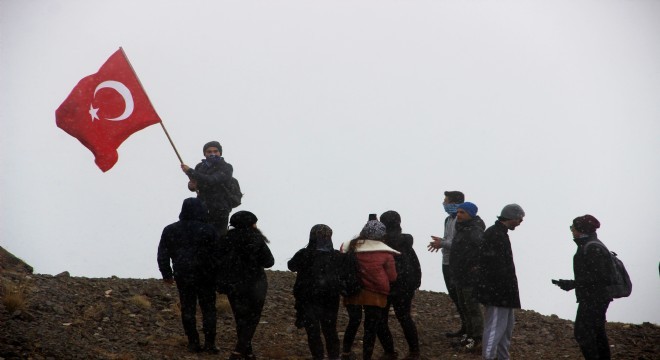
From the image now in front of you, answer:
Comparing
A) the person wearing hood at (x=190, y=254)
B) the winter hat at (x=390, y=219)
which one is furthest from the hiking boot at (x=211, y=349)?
the winter hat at (x=390, y=219)

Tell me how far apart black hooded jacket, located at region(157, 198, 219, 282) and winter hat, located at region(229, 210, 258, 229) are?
450mm

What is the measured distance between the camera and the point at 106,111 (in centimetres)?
1116

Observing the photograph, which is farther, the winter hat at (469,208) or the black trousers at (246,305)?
the winter hat at (469,208)

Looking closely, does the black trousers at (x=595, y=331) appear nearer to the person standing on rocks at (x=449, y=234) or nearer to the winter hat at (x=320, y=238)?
the person standing on rocks at (x=449, y=234)

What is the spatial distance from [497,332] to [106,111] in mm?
6708

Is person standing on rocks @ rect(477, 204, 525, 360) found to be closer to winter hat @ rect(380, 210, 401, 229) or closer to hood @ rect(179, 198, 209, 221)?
winter hat @ rect(380, 210, 401, 229)

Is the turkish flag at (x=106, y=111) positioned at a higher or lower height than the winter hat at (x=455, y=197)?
higher

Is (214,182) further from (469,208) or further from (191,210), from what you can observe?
(469,208)

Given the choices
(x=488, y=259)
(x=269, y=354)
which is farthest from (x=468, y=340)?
(x=269, y=354)

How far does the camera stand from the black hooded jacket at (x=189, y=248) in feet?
30.5

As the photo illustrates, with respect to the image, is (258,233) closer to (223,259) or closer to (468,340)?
(223,259)

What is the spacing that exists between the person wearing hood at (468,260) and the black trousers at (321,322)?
1990 millimetres

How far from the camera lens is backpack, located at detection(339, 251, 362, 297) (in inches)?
364

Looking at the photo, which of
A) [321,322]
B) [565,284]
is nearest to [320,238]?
[321,322]
